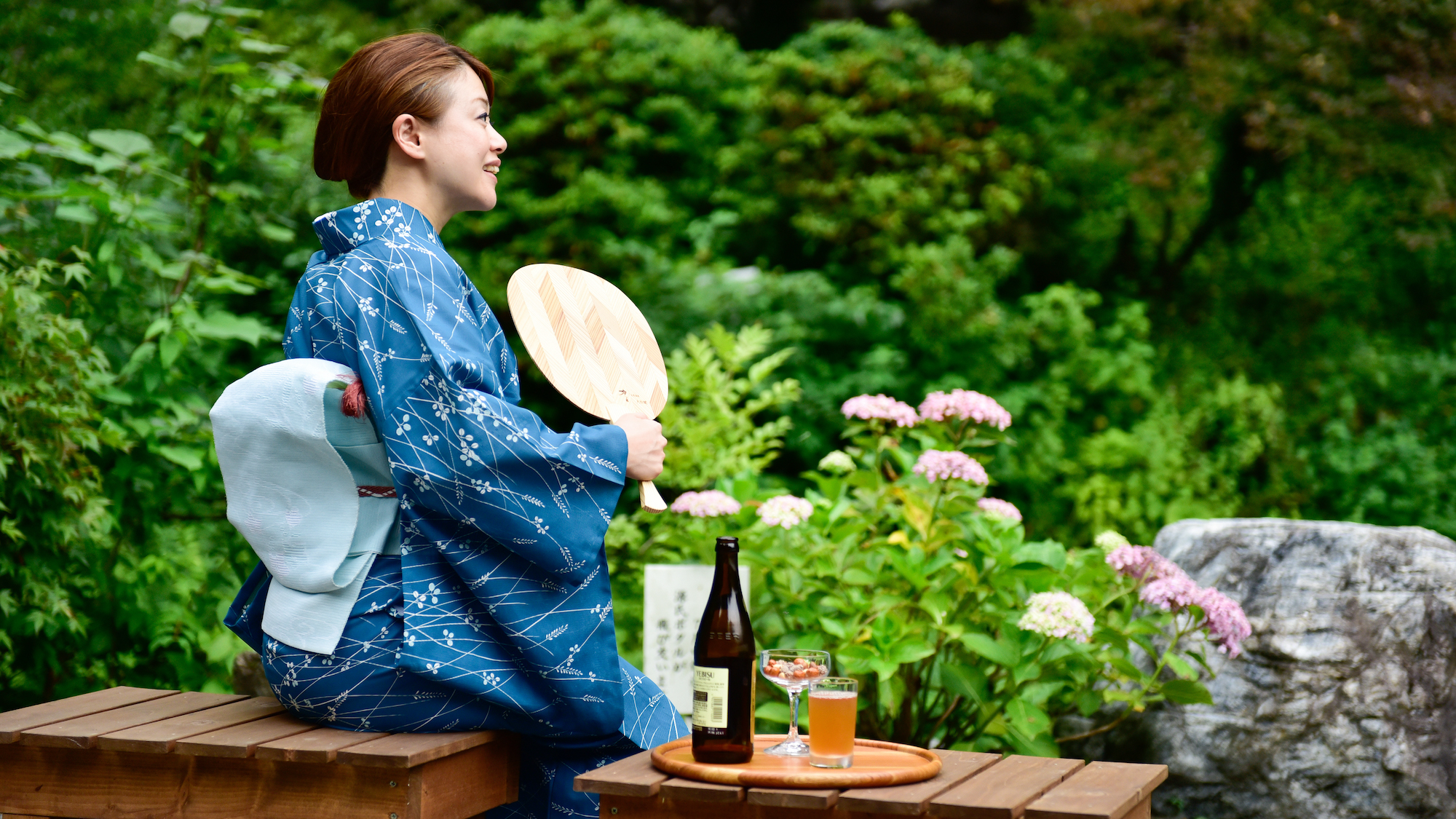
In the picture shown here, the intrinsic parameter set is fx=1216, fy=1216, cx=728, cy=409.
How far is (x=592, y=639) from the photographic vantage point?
183 centimetres

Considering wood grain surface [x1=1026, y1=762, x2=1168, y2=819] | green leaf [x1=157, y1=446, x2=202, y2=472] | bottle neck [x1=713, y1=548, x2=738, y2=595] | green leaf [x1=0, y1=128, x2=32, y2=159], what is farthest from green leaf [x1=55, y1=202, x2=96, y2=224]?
wood grain surface [x1=1026, y1=762, x2=1168, y2=819]

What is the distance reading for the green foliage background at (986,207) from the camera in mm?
4152

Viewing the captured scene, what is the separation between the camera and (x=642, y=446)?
1.89 meters

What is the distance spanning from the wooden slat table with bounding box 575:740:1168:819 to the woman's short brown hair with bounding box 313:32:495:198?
1031mm

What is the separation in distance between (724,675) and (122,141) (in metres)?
2.68

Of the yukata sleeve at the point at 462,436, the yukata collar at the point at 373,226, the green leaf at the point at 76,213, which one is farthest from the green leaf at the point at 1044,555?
the green leaf at the point at 76,213

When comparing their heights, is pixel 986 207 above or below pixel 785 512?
above

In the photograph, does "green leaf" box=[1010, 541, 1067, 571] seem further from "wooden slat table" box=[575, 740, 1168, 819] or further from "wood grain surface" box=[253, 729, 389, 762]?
"wood grain surface" box=[253, 729, 389, 762]

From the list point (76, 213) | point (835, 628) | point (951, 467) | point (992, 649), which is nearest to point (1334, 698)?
point (992, 649)

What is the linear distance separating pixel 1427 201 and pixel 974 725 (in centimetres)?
391

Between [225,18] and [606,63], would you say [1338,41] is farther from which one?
[225,18]

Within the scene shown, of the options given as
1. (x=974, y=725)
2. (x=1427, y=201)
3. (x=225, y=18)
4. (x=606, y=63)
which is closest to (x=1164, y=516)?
(x=1427, y=201)

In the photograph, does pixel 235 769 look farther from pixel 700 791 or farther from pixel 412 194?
pixel 412 194

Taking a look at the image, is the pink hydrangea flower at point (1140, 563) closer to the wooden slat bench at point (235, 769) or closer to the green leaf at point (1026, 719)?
the green leaf at point (1026, 719)
